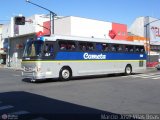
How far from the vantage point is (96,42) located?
23672mm

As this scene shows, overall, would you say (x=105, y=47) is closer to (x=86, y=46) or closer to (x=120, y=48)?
(x=120, y=48)

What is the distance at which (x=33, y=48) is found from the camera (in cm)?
2009

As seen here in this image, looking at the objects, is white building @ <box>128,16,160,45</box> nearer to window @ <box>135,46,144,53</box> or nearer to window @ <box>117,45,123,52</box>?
window @ <box>135,46,144,53</box>

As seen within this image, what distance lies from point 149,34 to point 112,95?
46.1 m

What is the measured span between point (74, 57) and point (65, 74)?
1403mm

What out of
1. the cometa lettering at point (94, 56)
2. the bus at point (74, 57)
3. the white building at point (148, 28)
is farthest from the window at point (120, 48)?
the white building at point (148, 28)

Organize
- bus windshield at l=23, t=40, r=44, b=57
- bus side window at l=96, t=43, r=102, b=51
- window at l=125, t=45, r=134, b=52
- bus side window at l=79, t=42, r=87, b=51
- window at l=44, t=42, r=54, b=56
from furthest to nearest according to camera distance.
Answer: window at l=125, t=45, r=134, b=52, bus side window at l=96, t=43, r=102, b=51, bus side window at l=79, t=42, r=87, b=51, window at l=44, t=42, r=54, b=56, bus windshield at l=23, t=40, r=44, b=57

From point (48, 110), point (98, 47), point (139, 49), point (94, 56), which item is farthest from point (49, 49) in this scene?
point (139, 49)

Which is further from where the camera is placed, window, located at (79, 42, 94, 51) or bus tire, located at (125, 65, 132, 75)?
bus tire, located at (125, 65, 132, 75)

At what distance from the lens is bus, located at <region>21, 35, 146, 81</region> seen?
65.0 feet

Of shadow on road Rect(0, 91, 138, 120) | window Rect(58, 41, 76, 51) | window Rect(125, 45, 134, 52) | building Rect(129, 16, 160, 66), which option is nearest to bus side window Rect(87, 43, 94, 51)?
window Rect(58, 41, 76, 51)

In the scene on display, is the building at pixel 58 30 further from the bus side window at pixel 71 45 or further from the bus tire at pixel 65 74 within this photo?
the bus tire at pixel 65 74

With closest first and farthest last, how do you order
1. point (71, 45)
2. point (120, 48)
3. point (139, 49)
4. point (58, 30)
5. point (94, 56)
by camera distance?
point (71, 45) < point (94, 56) < point (120, 48) < point (139, 49) < point (58, 30)

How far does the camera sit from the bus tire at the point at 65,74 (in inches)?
824
